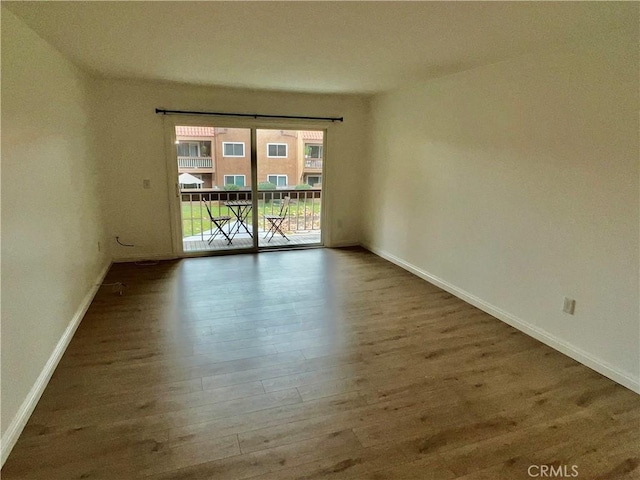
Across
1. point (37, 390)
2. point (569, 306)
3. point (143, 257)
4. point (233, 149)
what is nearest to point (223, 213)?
point (233, 149)

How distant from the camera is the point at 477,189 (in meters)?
3.49

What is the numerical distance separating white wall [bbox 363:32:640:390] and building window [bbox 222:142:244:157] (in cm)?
242

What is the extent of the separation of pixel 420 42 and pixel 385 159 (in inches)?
97.7

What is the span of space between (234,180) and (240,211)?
1.76 ft

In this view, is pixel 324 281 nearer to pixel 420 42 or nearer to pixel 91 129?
pixel 420 42

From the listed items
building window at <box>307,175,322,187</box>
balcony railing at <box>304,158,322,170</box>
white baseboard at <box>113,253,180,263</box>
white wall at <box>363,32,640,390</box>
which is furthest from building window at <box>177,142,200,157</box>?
white wall at <box>363,32,640,390</box>

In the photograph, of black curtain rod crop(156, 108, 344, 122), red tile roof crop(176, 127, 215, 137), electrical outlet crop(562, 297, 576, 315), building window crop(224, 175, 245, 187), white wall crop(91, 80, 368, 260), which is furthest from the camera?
building window crop(224, 175, 245, 187)

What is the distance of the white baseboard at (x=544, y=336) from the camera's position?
2.40 meters

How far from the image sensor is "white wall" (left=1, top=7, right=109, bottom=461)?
1885 mm

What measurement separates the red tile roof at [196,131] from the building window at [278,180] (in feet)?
3.98

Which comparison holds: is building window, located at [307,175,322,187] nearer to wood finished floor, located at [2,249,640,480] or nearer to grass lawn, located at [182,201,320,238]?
grass lawn, located at [182,201,320,238]

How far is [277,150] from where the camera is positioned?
5.98 metres

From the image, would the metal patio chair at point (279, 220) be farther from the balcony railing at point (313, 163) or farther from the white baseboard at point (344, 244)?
the white baseboard at point (344, 244)

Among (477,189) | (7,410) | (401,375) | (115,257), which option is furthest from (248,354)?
(115,257)
